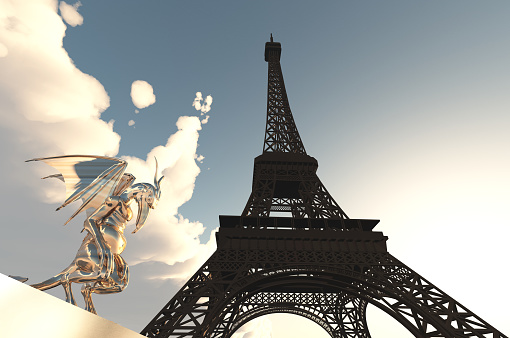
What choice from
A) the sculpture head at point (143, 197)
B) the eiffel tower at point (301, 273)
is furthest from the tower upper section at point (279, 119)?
the sculpture head at point (143, 197)

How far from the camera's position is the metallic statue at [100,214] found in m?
5.15

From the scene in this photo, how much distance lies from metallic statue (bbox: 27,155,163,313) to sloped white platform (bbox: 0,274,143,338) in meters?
2.32

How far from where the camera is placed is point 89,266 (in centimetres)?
515

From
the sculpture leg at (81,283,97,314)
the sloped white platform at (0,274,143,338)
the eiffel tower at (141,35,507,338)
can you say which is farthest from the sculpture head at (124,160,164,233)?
the eiffel tower at (141,35,507,338)

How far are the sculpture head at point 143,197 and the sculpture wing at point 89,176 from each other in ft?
1.17

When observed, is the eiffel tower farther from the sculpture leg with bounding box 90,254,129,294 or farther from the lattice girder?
the sculpture leg with bounding box 90,254,129,294

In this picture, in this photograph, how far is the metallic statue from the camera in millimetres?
5152

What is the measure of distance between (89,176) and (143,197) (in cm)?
104

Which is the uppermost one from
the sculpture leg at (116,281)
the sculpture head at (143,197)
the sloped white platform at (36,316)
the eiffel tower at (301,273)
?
the eiffel tower at (301,273)

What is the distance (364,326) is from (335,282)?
13785mm

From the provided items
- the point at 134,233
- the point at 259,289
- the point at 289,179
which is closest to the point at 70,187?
the point at 134,233

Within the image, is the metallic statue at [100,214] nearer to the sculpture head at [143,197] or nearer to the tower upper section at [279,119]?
the sculpture head at [143,197]

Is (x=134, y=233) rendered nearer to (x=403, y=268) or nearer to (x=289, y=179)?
(x=403, y=268)

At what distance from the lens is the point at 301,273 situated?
60.6 feet
